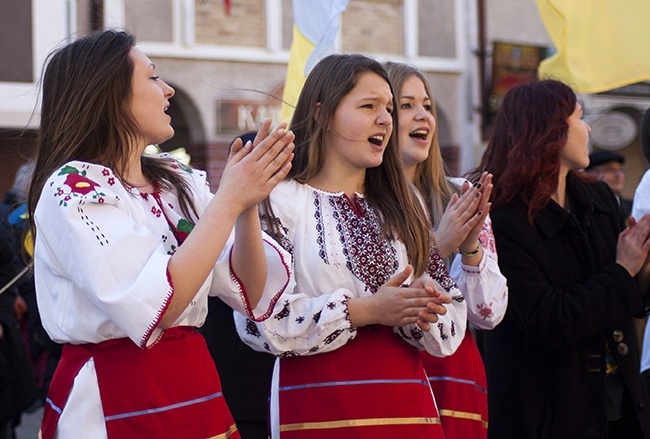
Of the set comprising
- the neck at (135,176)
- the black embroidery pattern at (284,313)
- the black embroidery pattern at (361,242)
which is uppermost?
the neck at (135,176)

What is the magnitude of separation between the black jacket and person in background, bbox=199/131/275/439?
87 cm

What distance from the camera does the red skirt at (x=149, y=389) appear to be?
Result: 226 centimetres

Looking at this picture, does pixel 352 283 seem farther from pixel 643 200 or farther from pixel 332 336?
pixel 643 200

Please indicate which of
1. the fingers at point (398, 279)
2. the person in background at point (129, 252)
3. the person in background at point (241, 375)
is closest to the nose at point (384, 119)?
the fingers at point (398, 279)

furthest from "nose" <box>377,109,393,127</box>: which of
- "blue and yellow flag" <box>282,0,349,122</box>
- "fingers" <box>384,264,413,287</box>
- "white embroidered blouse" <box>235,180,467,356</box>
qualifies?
"blue and yellow flag" <box>282,0,349,122</box>

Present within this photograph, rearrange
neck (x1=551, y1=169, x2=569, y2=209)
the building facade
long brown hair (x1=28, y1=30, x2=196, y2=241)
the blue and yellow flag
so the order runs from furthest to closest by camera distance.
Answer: the building facade → the blue and yellow flag → neck (x1=551, y1=169, x2=569, y2=209) → long brown hair (x1=28, y1=30, x2=196, y2=241)

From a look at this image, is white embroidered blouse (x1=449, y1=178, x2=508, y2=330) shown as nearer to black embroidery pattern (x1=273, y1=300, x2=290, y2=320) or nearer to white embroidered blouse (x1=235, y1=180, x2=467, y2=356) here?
white embroidered blouse (x1=235, y1=180, x2=467, y2=356)

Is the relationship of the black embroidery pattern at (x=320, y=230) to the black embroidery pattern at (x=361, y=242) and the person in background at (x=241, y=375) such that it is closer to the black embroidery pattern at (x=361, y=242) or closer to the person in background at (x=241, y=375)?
the black embroidery pattern at (x=361, y=242)

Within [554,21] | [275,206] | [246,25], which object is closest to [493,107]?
[246,25]

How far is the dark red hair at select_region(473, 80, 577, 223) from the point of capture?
12.0 feet

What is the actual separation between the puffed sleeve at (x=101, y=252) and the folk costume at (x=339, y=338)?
0.54 m

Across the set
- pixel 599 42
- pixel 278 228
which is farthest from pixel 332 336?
pixel 599 42

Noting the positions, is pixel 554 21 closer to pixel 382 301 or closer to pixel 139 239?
pixel 382 301

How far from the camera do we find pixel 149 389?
2.26m
